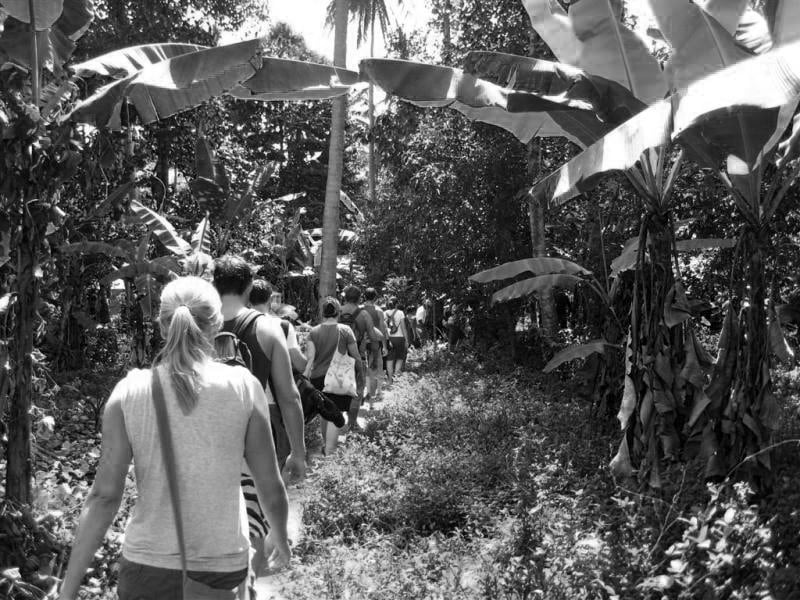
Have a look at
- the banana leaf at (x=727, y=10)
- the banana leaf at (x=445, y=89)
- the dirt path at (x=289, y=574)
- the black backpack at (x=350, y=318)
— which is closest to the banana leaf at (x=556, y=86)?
the banana leaf at (x=445, y=89)

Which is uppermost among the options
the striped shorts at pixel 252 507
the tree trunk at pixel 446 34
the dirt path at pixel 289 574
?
the tree trunk at pixel 446 34

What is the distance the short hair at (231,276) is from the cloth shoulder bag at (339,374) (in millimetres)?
4309

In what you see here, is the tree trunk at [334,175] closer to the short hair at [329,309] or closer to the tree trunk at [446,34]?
the tree trunk at [446,34]

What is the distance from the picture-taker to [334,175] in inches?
585

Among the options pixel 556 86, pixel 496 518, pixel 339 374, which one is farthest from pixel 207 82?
pixel 496 518

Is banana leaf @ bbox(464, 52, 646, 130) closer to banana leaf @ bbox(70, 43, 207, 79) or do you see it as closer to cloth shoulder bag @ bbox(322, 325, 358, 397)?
banana leaf @ bbox(70, 43, 207, 79)

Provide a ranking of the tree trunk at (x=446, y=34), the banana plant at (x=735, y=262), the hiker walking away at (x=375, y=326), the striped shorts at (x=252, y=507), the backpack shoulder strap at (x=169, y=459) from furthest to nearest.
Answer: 1. the tree trunk at (x=446, y=34)
2. the hiker walking away at (x=375, y=326)
3. the banana plant at (x=735, y=262)
4. the striped shorts at (x=252, y=507)
5. the backpack shoulder strap at (x=169, y=459)

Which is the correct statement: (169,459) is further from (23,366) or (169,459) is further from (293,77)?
(293,77)

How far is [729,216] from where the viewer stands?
13.0 metres

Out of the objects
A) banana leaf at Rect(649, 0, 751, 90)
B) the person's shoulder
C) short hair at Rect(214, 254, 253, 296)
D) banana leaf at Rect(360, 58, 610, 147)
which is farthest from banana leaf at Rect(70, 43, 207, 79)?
the person's shoulder

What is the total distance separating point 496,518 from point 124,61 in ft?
15.0

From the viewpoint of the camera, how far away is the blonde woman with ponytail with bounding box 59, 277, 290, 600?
2.68m

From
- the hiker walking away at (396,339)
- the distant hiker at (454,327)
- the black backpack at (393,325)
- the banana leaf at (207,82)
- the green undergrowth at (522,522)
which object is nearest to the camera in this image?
the green undergrowth at (522,522)

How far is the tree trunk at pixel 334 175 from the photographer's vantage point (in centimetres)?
1460
